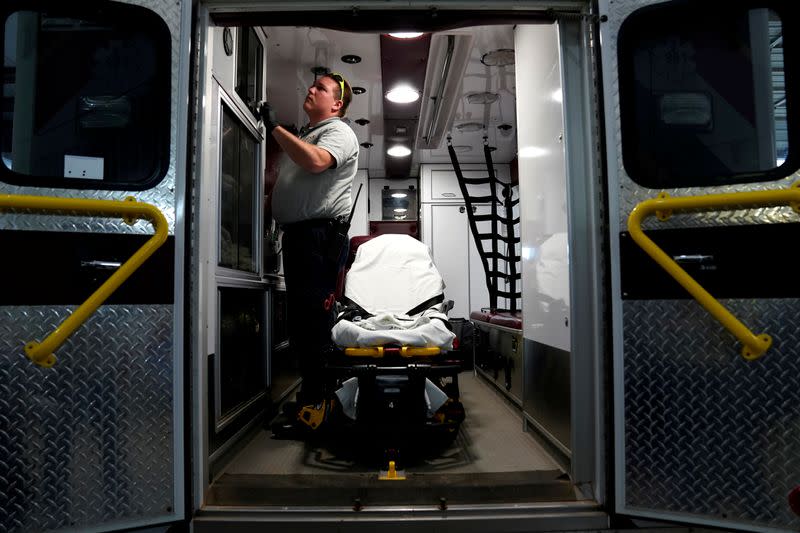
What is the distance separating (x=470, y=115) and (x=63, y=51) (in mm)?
4869

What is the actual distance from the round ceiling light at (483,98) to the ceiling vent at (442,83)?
0.29 m

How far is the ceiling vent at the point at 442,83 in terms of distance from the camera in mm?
4098

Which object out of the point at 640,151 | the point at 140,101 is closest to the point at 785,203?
the point at 640,151

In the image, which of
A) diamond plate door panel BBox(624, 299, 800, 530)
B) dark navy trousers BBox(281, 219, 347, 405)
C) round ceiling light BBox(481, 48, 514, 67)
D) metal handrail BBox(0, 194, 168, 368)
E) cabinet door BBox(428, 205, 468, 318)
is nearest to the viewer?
metal handrail BBox(0, 194, 168, 368)

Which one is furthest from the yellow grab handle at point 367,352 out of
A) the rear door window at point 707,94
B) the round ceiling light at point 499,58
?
the round ceiling light at point 499,58

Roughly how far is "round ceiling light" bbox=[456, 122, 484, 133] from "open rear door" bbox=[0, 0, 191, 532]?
480 cm

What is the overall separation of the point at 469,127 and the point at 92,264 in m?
5.39

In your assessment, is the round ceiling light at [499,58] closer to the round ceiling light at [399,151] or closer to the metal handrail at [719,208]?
the round ceiling light at [399,151]

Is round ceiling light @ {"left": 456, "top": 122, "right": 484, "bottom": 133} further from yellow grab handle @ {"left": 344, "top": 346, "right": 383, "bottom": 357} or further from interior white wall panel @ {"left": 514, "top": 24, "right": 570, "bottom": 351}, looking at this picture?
yellow grab handle @ {"left": 344, "top": 346, "right": 383, "bottom": 357}

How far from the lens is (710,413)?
1763 millimetres

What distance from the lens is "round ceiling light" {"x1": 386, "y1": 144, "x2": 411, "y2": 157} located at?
7078 mm

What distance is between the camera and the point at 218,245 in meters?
2.65

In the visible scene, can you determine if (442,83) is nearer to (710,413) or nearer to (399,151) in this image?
(399,151)

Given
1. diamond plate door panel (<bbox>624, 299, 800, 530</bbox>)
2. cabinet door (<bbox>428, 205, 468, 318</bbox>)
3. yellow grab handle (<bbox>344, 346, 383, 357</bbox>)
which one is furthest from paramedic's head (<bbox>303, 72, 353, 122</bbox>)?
cabinet door (<bbox>428, 205, 468, 318</bbox>)
